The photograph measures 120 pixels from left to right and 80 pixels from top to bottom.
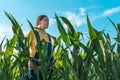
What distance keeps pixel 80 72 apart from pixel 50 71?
58cm

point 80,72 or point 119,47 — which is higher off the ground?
point 119,47

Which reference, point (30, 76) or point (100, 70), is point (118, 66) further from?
point (30, 76)

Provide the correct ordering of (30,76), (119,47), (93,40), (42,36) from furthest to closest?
(42,36)
(30,76)
(119,47)
(93,40)

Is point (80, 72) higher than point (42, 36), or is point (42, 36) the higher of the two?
point (42, 36)

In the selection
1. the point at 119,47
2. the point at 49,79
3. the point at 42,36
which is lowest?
the point at 49,79

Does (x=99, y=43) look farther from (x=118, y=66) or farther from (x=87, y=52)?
(x=118, y=66)

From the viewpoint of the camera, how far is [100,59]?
2.25m

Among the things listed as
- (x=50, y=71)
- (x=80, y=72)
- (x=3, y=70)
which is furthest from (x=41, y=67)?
(x=80, y=72)

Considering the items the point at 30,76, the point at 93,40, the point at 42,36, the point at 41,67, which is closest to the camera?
the point at 93,40

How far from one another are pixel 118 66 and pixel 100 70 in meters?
0.14

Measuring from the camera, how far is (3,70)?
2.84 metres

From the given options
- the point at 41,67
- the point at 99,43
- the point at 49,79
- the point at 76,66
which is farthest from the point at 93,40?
the point at 49,79

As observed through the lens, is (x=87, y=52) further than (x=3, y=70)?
No

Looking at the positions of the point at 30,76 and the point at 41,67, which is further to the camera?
the point at 30,76
